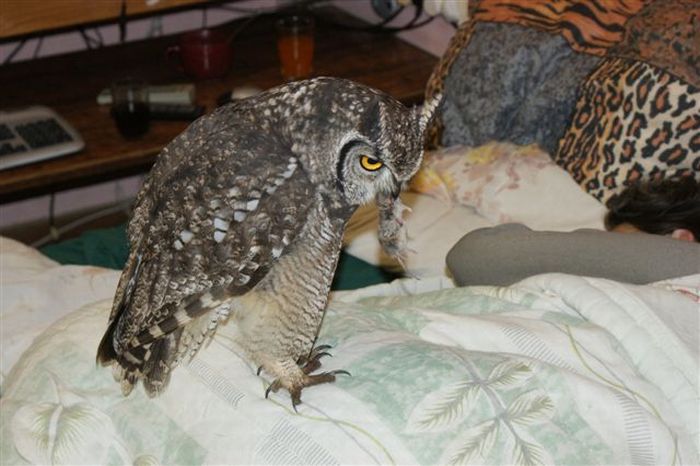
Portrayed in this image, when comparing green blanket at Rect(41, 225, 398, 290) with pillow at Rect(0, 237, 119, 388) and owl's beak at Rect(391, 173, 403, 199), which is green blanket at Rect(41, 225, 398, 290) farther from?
owl's beak at Rect(391, 173, 403, 199)

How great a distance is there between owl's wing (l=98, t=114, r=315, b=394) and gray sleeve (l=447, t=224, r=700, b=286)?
455 mm

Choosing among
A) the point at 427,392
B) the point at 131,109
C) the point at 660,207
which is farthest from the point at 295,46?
the point at 427,392

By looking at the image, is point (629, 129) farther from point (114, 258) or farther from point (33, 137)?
point (33, 137)

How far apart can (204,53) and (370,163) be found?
4.64 feet

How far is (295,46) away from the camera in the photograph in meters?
2.34

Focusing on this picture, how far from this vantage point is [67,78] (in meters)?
2.43

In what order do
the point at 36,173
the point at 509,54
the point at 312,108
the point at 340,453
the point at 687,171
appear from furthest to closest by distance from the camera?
the point at 36,173 < the point at 509,54 < the point at 687,171 < the point at 312,108 < the point at 340,453

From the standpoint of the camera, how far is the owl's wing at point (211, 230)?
1.05m

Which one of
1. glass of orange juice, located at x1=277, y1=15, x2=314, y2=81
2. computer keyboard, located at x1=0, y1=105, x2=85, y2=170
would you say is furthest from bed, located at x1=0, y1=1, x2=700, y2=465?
glass of orange juice, located at x1=277, y1=15, x2=314, y2=81

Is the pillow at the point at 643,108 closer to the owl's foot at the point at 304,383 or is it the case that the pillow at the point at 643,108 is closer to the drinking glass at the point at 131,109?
the owl's foot at the point at 304,383

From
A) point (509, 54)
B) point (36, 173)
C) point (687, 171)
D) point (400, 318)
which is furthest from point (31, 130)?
point (687, 171)

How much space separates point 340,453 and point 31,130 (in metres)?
1.42

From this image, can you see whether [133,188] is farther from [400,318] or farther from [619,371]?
[619,371]

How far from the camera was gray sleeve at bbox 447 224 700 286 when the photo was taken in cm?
131
